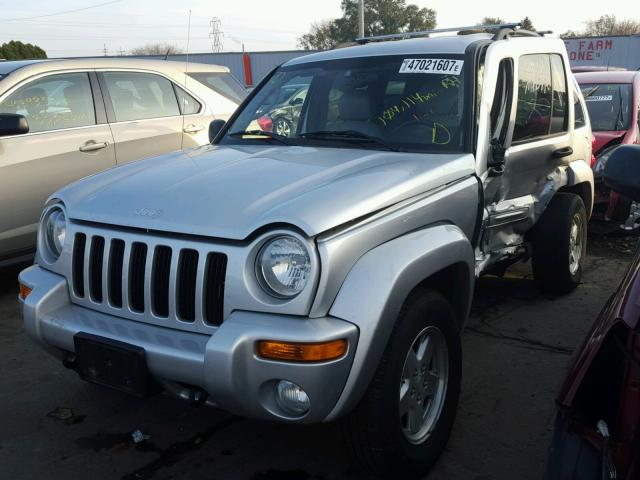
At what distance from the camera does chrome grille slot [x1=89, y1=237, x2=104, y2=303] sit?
2.81m

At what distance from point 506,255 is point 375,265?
186 cm

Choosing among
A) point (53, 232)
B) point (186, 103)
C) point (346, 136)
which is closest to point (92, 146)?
point (186, 103)

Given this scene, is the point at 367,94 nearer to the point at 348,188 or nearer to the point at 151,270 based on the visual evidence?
the point at 348,188

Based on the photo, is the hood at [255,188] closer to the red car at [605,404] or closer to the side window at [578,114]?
the red car at [605,404]

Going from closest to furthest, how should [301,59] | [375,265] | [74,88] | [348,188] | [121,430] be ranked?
[375,265] < [348,188] < [121,430] < [301,59] < [74,88]

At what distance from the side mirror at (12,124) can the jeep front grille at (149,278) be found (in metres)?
2.36

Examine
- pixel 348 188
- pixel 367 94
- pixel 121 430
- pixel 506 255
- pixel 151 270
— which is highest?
pixel 367 94

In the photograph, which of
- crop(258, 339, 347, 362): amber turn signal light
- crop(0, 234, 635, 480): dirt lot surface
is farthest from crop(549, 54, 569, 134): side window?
crop(258, 339, 347, 362): amber turn signal light

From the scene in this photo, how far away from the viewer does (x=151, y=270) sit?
262 centimetres

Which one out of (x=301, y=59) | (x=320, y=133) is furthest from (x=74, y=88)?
(x=320, y=133)

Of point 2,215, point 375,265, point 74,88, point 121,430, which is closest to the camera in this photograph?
point 375,265

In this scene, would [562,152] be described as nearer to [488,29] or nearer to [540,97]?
[540,97]

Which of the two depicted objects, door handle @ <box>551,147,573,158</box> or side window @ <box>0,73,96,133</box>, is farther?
side window @ <box>0,73,96,133</box>

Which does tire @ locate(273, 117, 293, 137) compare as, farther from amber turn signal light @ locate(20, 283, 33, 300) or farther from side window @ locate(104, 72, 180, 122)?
side window @ locate(104, 72, 180, 122)
